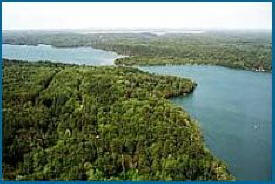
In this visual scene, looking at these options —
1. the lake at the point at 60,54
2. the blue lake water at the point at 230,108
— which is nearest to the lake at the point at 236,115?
the blue lake water at the point at 230,108

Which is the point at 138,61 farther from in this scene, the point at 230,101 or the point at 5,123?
the point at 5,123

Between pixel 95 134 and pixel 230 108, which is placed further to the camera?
pixel 230 108

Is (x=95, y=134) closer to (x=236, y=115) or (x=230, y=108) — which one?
(x=236, y=115)

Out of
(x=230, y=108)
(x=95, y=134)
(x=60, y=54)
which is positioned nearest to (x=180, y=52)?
(x=60, y=54)

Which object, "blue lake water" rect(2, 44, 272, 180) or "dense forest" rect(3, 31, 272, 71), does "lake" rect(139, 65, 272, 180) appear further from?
"dense forest" rect(3, 31, 272, 71)

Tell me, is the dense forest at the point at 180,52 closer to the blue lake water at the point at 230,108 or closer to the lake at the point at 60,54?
the lake at the point at 60,54

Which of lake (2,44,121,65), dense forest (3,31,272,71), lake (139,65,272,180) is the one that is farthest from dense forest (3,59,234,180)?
dense forest (3,31,272,71)

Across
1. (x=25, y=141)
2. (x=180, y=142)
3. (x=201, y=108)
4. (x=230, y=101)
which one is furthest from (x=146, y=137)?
(x=230, y=101)
